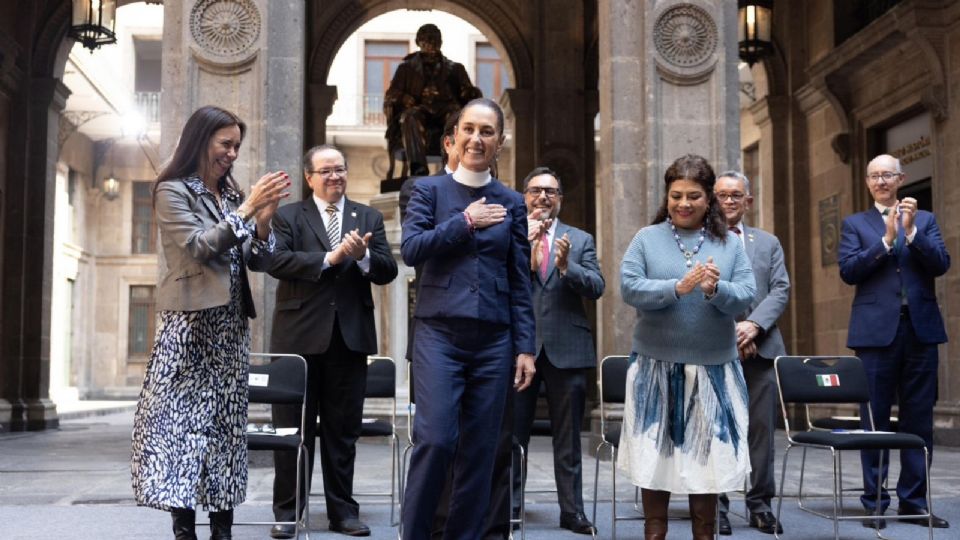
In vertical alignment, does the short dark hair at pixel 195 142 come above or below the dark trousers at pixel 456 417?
above

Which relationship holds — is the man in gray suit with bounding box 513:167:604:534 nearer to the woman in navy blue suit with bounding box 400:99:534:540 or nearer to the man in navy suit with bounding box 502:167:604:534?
the man in navy suit with bounding box 502:167:604:534

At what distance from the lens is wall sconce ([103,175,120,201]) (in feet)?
107

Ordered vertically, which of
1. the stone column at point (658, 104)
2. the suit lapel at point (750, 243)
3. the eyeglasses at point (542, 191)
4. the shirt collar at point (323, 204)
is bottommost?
the suit lapel at point (750, 243)

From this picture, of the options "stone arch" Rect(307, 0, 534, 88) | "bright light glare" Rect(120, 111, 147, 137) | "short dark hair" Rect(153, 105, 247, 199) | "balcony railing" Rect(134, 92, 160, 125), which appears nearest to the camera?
"short dark hair" Rect(153, 105, 247, 199)

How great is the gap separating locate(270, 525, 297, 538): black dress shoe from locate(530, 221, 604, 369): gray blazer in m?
1.61

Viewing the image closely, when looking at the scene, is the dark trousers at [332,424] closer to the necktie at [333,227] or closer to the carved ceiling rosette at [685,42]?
the necktie at [333,227]

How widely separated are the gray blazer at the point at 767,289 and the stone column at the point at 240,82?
379cm

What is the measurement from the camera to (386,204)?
502 inches

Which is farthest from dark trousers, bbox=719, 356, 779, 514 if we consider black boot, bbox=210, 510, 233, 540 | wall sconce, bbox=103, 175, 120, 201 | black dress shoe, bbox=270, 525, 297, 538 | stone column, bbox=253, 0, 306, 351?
wall sconce, bbox=103, 175, 120, 201

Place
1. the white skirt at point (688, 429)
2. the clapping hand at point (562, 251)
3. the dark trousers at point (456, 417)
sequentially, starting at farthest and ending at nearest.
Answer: the clapping hand at point (562, 251), the white skirt at point (688, 429), the dark trousers at point (456, 417)

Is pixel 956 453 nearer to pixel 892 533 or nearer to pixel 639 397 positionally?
pixel 892 533

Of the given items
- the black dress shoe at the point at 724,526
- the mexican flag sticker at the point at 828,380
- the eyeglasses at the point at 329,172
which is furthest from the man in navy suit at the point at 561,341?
the mexican flag sticker at the point at 828,380

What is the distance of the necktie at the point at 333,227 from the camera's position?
637 centimetres

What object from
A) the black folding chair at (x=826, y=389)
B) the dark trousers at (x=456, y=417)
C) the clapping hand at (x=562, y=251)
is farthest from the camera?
the black folding chair at (x=826, y=389)
